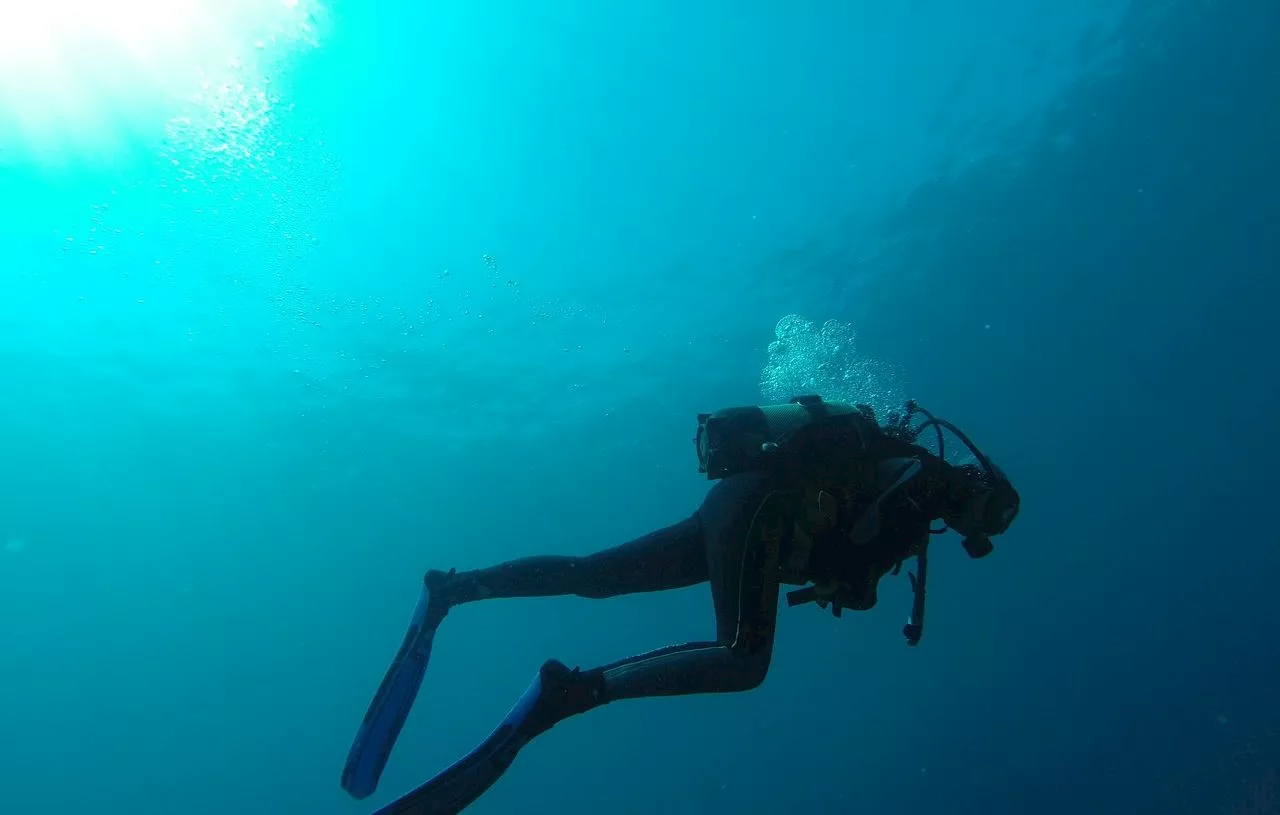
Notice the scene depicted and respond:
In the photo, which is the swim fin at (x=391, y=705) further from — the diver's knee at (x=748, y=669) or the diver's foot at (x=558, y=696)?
the diver's knee at (x=748, y=669)

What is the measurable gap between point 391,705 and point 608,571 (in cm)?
166

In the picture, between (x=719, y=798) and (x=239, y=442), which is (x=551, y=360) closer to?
(x=239, y=442)

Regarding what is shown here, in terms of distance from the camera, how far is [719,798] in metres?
44.2

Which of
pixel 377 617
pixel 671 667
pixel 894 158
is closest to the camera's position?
pixel 671 667

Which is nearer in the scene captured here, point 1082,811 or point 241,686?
point 1082,811

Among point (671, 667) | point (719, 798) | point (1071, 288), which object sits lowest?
point (671, 667)

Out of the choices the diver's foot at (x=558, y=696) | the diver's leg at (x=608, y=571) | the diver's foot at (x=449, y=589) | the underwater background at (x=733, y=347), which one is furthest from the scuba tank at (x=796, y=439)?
the underwater background at (x=733, y=347)

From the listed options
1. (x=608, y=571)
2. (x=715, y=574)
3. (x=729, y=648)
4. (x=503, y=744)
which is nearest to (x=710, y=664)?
(x=729, y=648)

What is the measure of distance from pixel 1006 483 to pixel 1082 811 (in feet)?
105

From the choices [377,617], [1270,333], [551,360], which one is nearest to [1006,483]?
[551,360]

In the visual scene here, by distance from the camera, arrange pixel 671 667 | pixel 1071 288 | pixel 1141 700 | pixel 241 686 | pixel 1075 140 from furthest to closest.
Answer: pixel 241 686 → pixel 1141 700 → pixel 1071 288 → pixel 1075 140 → pixel 671 667

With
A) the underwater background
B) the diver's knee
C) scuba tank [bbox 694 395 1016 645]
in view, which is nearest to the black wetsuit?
the diver's knee

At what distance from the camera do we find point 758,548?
345 centimetres

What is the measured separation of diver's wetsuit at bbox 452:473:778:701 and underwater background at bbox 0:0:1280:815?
12.4 metres
